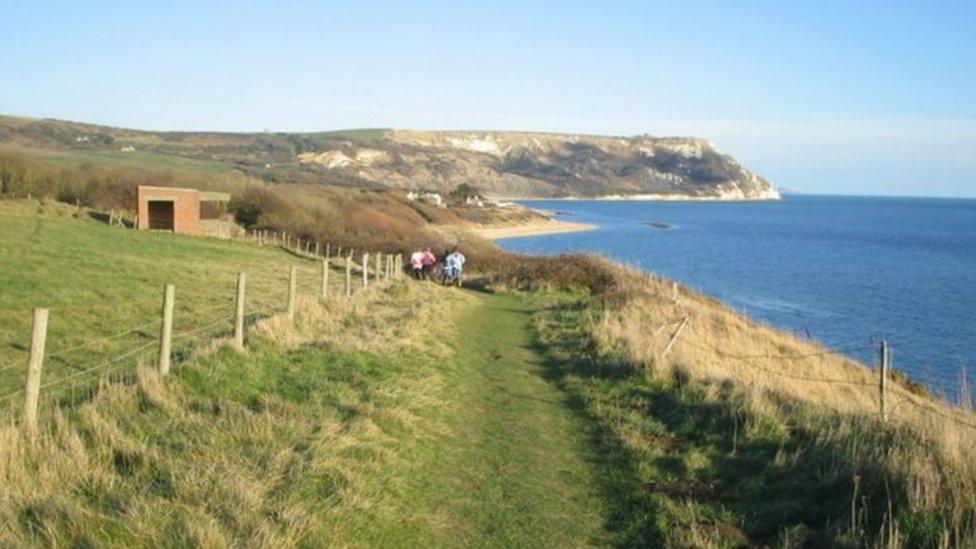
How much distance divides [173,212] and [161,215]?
2663 millimetres

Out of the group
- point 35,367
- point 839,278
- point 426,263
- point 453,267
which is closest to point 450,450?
point 35,367

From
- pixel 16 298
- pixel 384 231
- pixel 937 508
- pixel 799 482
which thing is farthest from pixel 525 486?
pixel 384 231

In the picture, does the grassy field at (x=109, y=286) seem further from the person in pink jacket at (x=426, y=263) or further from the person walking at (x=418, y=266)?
the person in pink jacket at (x=426, y=263)

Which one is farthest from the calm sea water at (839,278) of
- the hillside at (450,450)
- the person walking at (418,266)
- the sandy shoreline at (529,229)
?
the person walking at (418,266)

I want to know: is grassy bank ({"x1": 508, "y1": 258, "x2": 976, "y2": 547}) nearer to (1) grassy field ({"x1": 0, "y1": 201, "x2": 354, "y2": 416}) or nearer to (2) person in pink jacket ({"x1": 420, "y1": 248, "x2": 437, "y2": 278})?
(1) grassy field ({"x1": 0, "y1": 201, "x2": 354, "y2": 416})

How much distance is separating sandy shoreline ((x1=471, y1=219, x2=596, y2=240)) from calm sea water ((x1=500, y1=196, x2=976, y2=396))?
414 centimetres

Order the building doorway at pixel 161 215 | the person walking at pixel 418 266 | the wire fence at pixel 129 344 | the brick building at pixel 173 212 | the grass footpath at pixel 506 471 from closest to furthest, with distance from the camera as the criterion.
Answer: the grass footpath at pixel 506 471, the wire fence at pixel 129 344, the person walking at pixel 418 266, the brick building at pixel 173 212, the building doorway at pixel 161 215

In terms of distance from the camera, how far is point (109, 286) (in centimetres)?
2280

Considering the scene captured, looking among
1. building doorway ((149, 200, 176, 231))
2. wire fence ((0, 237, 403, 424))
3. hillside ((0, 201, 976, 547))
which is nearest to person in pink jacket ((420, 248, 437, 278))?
wire fence ((0, 237, 403, 424))

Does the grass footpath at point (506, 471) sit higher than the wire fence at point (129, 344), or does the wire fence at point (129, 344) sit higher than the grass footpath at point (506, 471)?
the grass footpath at point (506, 471)

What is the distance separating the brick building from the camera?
47406 mm

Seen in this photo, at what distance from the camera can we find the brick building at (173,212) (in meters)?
47.4

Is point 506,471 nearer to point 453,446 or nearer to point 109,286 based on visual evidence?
point 453,446

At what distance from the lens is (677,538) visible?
657 centimetres
